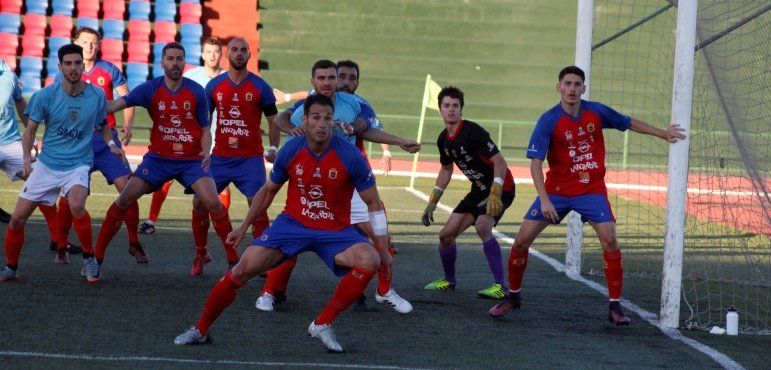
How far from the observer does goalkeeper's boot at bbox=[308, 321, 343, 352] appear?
Answer: 737cm

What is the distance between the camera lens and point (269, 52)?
30.5 metres

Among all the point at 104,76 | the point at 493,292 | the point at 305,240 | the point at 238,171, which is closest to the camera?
the point at 305,240

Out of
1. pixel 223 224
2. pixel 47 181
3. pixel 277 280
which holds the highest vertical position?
pixel 47 181

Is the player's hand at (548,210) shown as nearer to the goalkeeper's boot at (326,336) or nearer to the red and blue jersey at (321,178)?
the red and blue jersey at (321,178)

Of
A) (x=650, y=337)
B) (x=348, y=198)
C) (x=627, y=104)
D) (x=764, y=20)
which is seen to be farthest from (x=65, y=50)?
(x=627, y=104)

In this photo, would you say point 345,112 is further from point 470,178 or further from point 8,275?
point 8,275

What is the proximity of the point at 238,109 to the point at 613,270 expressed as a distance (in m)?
3.62

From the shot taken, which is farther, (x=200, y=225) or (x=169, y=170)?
(x=200, y=225)

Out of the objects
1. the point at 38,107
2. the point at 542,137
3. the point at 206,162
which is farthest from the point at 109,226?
the point at 542,137

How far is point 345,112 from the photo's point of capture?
9305 mm

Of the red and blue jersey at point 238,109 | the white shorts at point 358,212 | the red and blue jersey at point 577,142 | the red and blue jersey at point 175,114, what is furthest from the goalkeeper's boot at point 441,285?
the red and blue jersey at point 175,114

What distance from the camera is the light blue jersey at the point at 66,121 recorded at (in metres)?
9.84

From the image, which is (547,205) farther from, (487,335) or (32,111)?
(32,111)

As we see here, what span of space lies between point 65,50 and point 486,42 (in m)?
22.7
